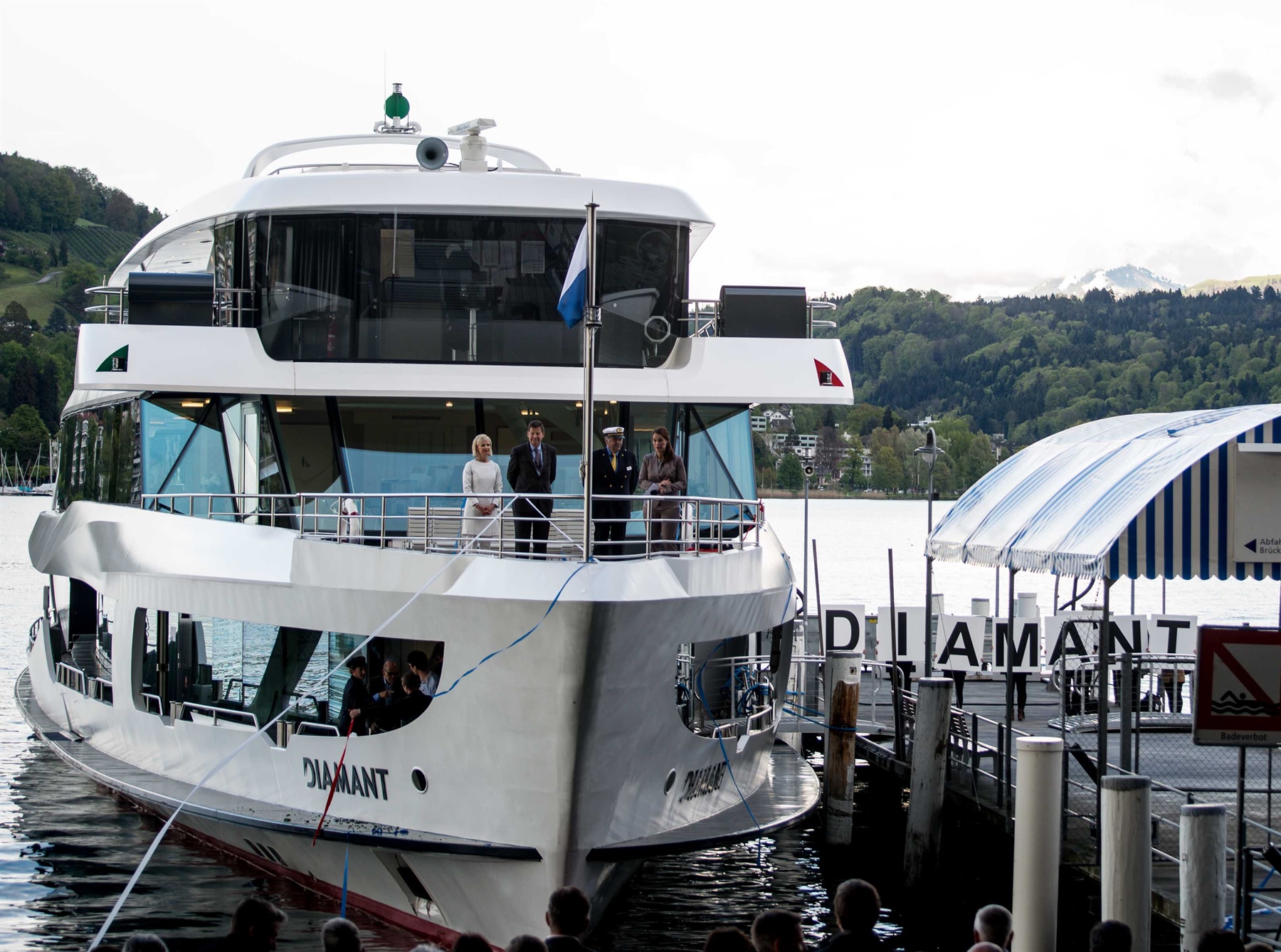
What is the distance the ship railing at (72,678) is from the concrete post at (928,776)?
29.4 feet

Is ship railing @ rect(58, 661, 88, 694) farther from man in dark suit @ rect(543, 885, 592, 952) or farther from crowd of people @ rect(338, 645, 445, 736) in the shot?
man in dark suit @ rect(543, 885, 592, 952)

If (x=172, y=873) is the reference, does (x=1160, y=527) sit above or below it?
above

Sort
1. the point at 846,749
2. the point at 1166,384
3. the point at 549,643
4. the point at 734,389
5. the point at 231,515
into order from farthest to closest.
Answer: the point at 1166,384
the point at 846,749
the point at 734,389
the point at 231,515
the point at 549,643

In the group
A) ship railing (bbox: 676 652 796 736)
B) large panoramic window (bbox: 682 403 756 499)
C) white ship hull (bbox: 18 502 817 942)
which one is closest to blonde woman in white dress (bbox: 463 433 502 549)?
white ship hull (bbox: 18 502 817 942)

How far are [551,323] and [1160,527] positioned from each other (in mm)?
6037

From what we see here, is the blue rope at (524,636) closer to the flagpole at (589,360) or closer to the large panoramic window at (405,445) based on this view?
the flagpole at (589,360)

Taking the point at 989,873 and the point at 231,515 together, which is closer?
the point at 231,515

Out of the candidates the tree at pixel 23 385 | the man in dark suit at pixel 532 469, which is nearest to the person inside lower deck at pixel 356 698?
the man in dark suit at pixel 532 469

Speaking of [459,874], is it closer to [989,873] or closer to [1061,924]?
[1061,924]

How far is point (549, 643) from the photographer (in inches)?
384

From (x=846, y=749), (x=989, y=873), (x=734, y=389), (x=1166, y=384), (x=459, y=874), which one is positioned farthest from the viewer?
(x=1166, y=384)

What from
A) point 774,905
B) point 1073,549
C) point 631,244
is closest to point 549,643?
point 1073,549

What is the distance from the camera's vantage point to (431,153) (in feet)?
49.0

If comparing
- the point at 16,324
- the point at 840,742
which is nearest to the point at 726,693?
the point at 840,742
